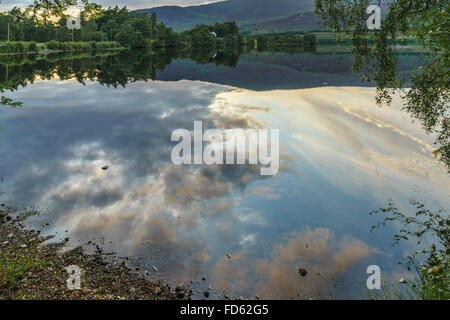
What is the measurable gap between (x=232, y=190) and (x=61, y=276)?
9.40 meters

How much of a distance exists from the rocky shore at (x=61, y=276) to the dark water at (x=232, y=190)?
81 cm

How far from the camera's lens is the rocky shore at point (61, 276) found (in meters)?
8.15

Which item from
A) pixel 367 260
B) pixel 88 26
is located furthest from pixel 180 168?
pixel 88 26

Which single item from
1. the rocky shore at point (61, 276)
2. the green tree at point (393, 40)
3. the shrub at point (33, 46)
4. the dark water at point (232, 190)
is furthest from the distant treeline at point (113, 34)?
the green tree at point (393, 40)

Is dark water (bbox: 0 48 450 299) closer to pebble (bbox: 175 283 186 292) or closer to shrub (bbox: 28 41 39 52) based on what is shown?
pebble (bbox: 175 283 186 292)

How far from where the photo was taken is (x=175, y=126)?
1145 inches

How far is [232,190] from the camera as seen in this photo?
16.5m

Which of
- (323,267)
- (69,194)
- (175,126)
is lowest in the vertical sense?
(323,267)

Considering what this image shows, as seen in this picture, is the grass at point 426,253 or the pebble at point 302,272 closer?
the grass at point 426,253

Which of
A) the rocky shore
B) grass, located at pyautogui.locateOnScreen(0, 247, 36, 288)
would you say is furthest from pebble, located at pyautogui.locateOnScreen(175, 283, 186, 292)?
grass, located at pyautogui.locateOnScreen(0, 247, 36, 288)

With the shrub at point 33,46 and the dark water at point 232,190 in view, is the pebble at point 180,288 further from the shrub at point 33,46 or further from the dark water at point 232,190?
the shrub at point 33,46

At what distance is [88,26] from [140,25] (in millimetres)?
27015
